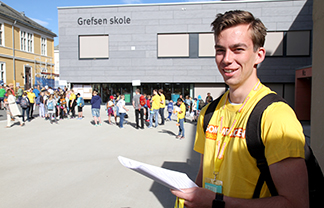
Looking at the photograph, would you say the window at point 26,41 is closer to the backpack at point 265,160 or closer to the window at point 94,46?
the window at point 94,46

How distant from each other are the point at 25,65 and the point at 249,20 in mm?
40082

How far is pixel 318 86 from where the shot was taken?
12.0ft

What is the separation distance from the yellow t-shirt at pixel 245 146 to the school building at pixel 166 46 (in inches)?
798

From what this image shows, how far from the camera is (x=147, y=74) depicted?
878 inches

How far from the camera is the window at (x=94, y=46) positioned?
22547mm

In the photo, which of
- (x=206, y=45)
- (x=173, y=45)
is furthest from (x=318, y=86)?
(x=173, y=45)

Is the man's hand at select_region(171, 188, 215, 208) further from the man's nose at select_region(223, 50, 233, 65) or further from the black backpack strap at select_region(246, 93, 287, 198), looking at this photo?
the man's nose at select_region(223, 50, 233, 65)

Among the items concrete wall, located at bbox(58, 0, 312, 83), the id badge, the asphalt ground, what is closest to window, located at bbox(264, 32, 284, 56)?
concrete wall, located at bbox(58, 0, 312, 83)

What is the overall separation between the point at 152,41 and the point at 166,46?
4.67 feet

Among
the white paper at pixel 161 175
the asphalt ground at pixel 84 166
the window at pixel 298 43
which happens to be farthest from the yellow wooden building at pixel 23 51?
the white paper at pixel 161 175

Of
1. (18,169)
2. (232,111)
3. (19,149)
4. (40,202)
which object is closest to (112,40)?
(19,149)

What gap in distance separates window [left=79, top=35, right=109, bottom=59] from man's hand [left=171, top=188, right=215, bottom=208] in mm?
22505

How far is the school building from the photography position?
67.3ft

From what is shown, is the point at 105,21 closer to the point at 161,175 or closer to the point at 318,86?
the point at 318,86
